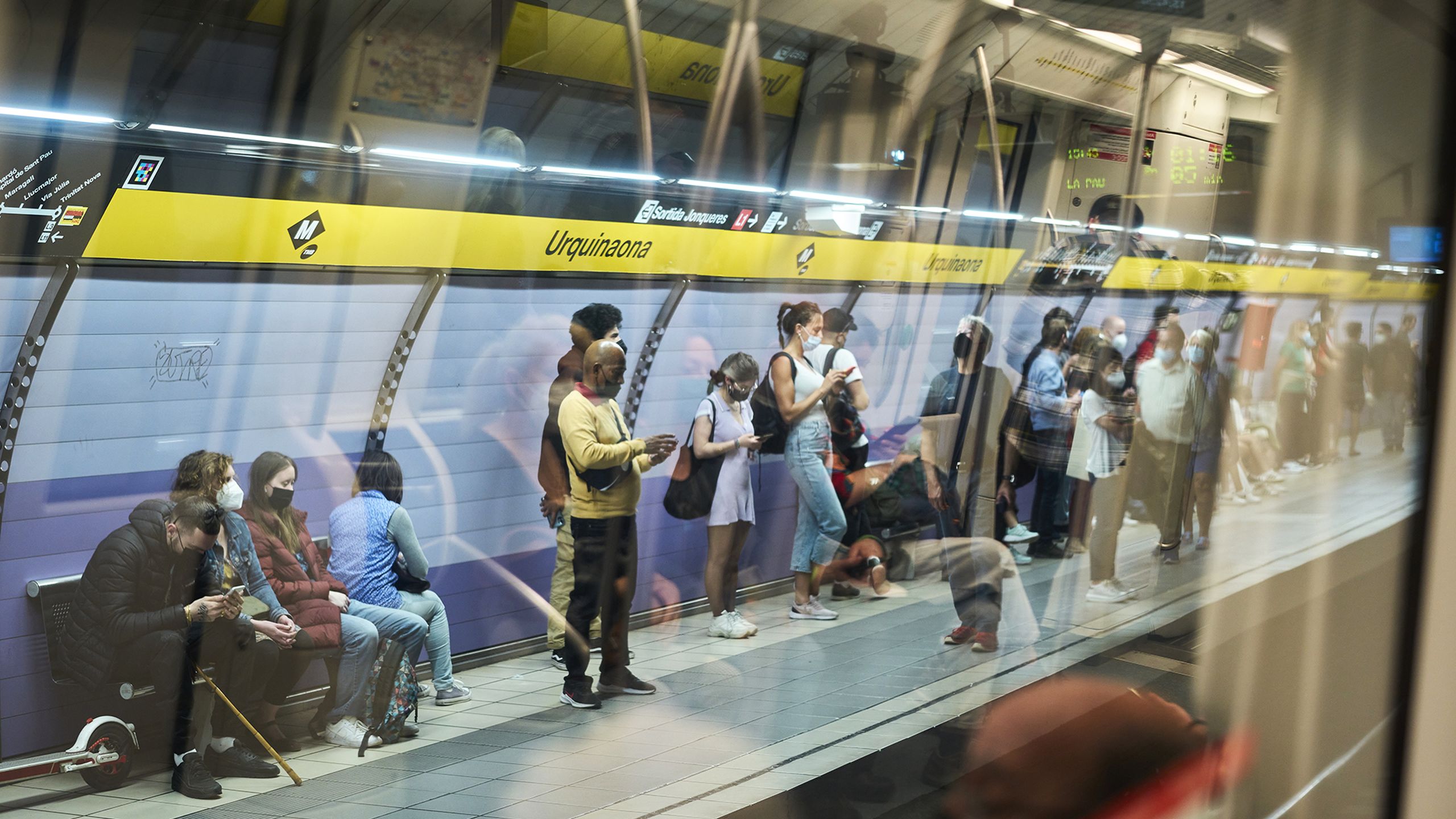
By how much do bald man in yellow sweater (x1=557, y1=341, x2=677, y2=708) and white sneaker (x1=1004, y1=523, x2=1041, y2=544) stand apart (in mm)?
1402

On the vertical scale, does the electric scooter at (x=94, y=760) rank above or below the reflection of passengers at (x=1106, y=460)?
below

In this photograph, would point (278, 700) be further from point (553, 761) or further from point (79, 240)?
point (79, 240)

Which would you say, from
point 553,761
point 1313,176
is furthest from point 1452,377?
point 553,761

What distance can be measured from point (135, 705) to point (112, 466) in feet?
2.48

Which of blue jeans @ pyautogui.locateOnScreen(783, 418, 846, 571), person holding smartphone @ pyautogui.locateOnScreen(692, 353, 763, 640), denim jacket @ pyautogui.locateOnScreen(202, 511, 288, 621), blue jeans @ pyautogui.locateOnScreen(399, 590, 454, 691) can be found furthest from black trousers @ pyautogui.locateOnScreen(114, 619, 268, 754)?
blue jeans @ pyautogui.locateOnScreen(783, 418, 846, 571)

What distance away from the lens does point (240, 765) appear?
3.33 m

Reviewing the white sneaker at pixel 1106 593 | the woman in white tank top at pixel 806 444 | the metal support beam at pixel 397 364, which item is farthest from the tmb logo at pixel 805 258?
the white sneaker at pixel 1106 593

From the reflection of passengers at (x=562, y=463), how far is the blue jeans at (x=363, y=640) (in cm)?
57

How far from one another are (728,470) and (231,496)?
204 centimetres

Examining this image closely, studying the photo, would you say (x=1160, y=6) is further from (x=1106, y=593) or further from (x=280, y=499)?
(x=280, y=499)

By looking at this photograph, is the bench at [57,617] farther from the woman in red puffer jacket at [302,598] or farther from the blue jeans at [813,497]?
the blue jeans at [813,497]

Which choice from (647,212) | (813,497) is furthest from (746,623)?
(647,212)

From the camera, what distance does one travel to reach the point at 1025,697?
264cm

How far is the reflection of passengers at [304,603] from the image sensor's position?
11.9 feet
